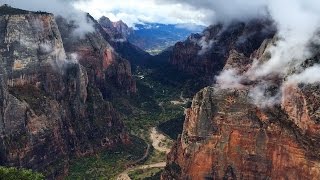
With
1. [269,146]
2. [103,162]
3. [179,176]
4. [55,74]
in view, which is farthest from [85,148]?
[269,146]

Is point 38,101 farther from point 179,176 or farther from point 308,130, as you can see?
point 308,130

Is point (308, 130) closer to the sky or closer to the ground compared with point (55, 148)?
closer to the sky

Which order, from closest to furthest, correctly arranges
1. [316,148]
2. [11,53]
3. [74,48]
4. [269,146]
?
[316,148], [269,146], [11,53], [74,48]

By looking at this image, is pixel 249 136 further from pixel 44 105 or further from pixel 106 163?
pixel 106 163

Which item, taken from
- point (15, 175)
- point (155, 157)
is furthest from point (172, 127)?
point (15, 175)

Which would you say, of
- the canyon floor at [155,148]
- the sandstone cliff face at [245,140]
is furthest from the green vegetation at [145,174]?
the sandstone cliff face at [245,140]

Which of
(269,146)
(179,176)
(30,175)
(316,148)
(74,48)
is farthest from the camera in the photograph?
(74,48)

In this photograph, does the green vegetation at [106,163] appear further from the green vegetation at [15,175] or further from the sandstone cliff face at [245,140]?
the green vegetation at [15,175]
